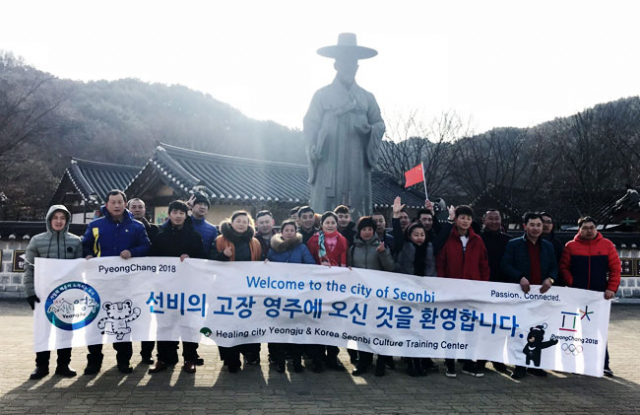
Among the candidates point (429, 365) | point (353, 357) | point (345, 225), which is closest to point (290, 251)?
point (345, 225)

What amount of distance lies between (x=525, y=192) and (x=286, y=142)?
3141cm

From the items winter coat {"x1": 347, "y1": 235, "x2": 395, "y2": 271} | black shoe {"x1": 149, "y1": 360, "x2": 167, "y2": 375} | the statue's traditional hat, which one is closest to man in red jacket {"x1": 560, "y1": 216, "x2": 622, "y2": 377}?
winter coat {"x1": 347, "y1": 235, "x2": 395, "y2": 271}

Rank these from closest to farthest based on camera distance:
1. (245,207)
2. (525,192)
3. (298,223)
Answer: (298,223), (245,207), (525,192)

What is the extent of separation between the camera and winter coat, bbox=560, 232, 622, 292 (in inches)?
235

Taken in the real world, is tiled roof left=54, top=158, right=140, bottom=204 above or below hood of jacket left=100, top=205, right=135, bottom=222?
above

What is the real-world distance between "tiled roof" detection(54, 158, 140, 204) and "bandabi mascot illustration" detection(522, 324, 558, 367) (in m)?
21.3

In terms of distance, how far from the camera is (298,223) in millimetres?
6504

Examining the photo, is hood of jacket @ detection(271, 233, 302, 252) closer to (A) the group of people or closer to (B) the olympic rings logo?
(A) the group of people

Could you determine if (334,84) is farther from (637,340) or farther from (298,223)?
(637,340)

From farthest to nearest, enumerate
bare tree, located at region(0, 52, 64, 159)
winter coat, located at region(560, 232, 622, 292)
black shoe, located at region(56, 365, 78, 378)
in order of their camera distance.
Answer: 1. bare tree, located at region(0, 52, 64, 159)
2. winter coat, located at region(560, 232, 622, 292)
3. black shoe, located at region(56, 365, 78, 378)

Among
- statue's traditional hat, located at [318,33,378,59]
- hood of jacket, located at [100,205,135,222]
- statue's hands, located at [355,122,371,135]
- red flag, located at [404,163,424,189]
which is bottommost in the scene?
hood of jacket, located at [100,205,135,222]

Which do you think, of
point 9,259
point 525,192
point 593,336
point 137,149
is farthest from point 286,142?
point 593,336

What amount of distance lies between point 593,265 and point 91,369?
5950mm

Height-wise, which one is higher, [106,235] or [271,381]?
[106,235]
